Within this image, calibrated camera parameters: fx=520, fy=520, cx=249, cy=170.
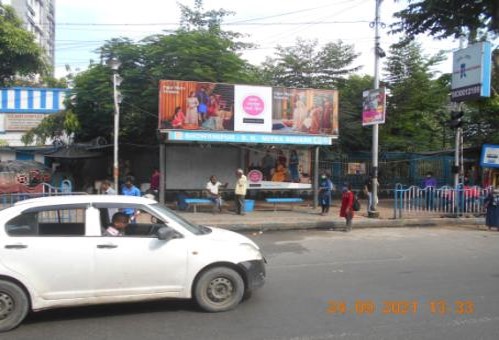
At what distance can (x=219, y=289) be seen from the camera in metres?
6.41

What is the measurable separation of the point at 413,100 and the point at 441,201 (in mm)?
11316

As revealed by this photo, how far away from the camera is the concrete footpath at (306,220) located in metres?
15.4

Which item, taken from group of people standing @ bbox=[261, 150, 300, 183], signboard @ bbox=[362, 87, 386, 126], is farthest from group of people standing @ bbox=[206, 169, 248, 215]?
signboard @ bbox=[362, 87, 386, 126]

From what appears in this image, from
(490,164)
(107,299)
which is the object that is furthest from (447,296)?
(490,164)

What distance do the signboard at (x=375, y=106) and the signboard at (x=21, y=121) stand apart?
22517 millimetres

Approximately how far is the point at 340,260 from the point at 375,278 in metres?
1.78

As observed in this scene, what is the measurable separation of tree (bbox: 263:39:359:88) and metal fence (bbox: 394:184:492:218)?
11.3 meters

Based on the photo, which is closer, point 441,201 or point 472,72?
point 472,72

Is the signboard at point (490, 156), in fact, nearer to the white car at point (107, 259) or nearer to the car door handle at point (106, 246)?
the white car at point (107, 259)

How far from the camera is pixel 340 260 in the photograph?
10.1m

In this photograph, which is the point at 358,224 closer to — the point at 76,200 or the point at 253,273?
the point at 253,273

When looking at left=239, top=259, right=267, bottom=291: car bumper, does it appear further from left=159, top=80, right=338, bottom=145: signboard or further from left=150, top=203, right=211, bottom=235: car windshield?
left=159, top=80, right=338, bottom=145: signboard

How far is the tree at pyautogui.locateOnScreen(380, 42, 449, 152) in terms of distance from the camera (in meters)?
27.8
